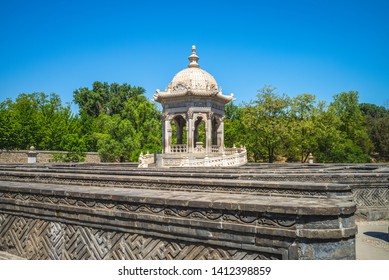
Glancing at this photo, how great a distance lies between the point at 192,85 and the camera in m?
23.9

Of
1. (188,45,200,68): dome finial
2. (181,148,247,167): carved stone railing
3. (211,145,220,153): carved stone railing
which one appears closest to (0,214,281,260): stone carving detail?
(181,148,247,167): carved stone railing

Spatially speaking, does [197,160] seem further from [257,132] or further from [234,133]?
[234,133]

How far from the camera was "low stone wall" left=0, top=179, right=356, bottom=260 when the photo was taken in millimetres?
3092

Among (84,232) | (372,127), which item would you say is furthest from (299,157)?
(84,232)

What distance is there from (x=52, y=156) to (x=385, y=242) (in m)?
32.5

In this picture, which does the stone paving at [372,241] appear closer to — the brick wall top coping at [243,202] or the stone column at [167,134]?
the brick wall top coping at [243,202]

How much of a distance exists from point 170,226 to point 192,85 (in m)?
20.6

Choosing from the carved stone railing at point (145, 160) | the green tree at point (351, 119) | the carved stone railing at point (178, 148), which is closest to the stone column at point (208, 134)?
the carved stone railing at point (178, 148)

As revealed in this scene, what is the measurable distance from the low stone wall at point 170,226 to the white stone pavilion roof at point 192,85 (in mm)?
18365

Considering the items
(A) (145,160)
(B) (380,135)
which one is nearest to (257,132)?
(A) (145,160)

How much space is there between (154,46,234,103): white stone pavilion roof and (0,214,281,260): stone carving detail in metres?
18.4

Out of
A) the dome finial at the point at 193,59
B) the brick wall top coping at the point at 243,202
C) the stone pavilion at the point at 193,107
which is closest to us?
the brick wall top coping at the point at 243,202

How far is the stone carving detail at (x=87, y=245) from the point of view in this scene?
3602 mm

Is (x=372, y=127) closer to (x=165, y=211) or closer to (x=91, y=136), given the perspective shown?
(x=91, y=136)
